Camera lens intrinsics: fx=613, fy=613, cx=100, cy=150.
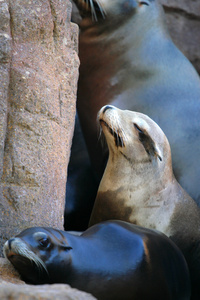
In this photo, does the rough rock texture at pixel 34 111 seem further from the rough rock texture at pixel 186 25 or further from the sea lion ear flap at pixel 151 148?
the rough rock texture at pixel 186 25

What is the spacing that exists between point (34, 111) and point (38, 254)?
88 centimetres

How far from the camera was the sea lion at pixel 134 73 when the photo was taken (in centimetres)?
541

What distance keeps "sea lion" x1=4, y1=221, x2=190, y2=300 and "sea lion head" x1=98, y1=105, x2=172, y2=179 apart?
115cm

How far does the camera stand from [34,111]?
3.36 m

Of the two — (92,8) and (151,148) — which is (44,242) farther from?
(92,8)

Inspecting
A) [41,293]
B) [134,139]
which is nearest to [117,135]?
[134,139]

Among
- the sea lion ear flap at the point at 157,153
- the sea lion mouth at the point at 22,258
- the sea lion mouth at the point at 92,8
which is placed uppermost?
the sea lion mouth at the point at 22,258

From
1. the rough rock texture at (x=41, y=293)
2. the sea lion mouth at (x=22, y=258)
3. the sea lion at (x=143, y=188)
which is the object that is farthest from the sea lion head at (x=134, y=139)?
the rough rock texture at (x=41, y=293)

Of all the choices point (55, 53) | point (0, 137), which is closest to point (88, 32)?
point (55, 53)

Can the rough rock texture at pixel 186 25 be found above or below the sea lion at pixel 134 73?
below

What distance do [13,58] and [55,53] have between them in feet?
1.11

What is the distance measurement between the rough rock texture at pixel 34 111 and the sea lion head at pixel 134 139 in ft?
2.82

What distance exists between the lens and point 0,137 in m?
3.17

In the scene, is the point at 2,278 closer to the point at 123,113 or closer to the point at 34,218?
the point at 34,218
